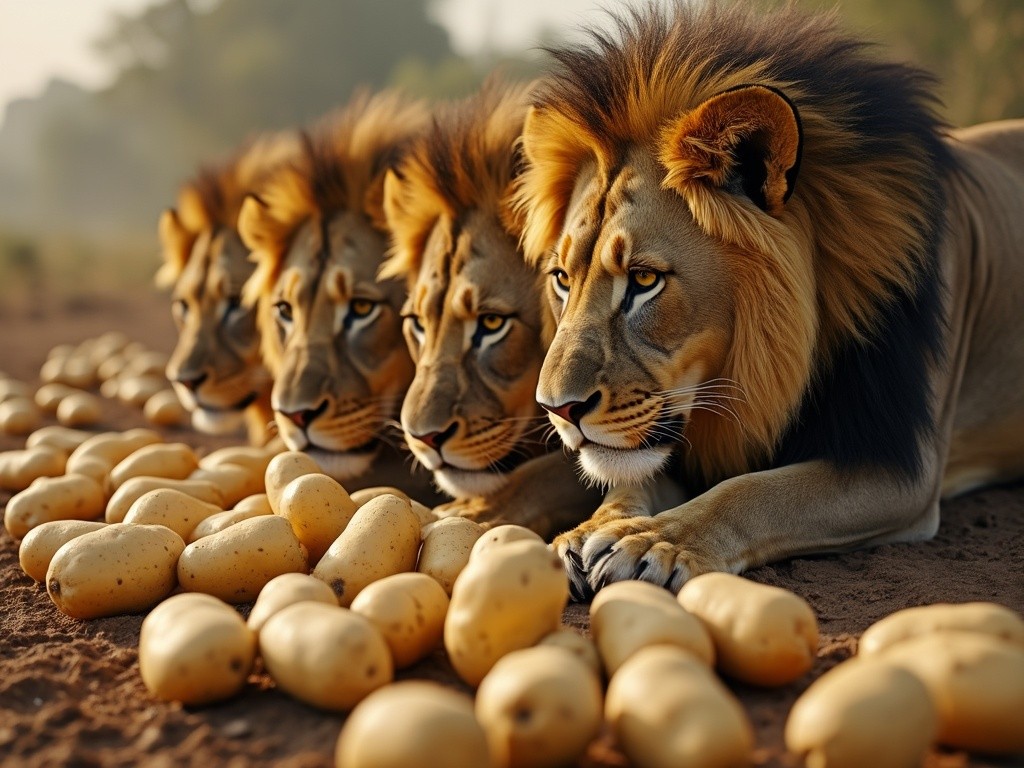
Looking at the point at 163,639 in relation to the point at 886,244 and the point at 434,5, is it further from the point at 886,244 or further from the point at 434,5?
the point at 434,5

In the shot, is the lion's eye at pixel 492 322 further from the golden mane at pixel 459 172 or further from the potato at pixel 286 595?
the potato at pixel 286 595

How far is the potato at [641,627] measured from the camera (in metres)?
2.09

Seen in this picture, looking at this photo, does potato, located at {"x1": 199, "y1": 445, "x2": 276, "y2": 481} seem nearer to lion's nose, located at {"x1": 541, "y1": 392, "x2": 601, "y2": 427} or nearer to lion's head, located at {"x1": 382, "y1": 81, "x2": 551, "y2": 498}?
lion's head, located at {"x1": 382, "y1": 81, "x2": 551, "y2": 498}

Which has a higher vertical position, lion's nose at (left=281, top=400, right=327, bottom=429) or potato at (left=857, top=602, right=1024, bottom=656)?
lion's nose at (left=281, top=400, right=327, bottom=429)

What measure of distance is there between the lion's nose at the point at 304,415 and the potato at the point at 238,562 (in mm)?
1052

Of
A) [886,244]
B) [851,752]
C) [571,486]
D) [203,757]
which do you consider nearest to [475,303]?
[571,486]

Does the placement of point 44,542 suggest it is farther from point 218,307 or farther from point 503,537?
point 218,307

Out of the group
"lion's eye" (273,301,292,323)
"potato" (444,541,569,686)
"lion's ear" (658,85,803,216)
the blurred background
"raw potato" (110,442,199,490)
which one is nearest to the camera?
"potato" (444,541,569,686)

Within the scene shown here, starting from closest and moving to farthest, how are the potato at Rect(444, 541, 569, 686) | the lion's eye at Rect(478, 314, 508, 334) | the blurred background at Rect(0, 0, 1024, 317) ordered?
the potato at Rect(444, 541, 569, 686) < the lion's eye at Rect(478, 314, 508, 334) < the blurred background at Rect(0, 0, 1024, 317)

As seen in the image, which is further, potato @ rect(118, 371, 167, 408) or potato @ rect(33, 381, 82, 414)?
potato @ rect(118, 371, 167, 408)

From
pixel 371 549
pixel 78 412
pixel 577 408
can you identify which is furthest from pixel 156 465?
pixel 78 412

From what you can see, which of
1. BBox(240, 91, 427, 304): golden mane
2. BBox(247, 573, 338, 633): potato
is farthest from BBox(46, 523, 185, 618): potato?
BBox(240, 91, 427, 304): golden mane

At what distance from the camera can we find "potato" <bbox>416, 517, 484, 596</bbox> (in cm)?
280

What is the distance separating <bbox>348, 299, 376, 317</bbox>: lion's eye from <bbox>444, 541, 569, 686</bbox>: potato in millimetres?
2076
